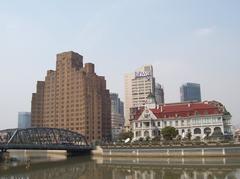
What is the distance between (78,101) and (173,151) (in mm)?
96797

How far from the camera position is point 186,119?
135125 millimetres

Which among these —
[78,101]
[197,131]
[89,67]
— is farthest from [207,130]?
[89,67]

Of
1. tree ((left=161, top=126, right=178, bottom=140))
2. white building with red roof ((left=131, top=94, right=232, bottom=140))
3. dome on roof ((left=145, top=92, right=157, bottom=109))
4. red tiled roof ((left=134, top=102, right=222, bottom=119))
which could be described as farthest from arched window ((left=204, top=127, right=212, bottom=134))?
dome on roof ((left=145, top=92, right=157, bottom=109))

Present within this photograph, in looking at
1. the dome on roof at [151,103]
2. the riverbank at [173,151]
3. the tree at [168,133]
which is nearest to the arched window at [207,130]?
the tree at [168,133]

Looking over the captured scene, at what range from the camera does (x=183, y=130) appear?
13562 cm

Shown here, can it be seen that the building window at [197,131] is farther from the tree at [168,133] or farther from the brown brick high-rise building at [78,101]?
the brown brick high-rise building at [78,101]

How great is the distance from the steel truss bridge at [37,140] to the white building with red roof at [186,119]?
91.1 feet

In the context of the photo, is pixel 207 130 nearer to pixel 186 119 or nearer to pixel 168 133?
pixel 186 119

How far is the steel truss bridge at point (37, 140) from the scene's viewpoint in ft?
315

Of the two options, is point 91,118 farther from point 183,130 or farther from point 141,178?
point 141,178

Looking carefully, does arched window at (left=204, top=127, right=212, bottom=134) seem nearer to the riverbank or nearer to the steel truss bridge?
the riverbank

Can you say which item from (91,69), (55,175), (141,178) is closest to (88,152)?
(55,175)

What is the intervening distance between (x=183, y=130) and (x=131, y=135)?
873 inches

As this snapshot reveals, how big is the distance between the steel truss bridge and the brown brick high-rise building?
52.7 meters
